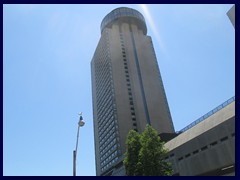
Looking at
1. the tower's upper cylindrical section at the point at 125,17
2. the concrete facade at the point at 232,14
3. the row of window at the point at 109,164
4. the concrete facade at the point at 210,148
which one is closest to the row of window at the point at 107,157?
the row of window at the point at 109,164

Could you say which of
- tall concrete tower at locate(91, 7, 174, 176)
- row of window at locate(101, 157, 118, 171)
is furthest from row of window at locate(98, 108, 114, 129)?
row of window at locate(101, 157, 118, 171)

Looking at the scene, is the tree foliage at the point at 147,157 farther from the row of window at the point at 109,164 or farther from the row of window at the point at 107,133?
the row of window at the point at 107,133

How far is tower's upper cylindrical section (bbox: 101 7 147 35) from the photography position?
126 m

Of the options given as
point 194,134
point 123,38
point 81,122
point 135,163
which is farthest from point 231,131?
point 123,38

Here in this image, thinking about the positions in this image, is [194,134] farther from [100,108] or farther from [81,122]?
[100,108]

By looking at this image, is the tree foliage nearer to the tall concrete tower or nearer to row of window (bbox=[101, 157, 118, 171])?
the tall concrete tower

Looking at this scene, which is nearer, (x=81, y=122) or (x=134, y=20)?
(x=81, y=122)

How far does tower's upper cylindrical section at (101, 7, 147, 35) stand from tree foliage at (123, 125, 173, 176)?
10265 cm

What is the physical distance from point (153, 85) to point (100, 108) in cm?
2919

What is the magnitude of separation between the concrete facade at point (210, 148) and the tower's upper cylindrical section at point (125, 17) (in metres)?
91.6

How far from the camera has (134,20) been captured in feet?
419

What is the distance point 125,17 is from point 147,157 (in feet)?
353

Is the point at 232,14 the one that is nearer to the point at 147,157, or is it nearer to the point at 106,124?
the point at 147,157

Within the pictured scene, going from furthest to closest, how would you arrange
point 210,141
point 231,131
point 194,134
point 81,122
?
1. point 194,134
2. point 210,141
3. point 231,131
4. point 81,122
